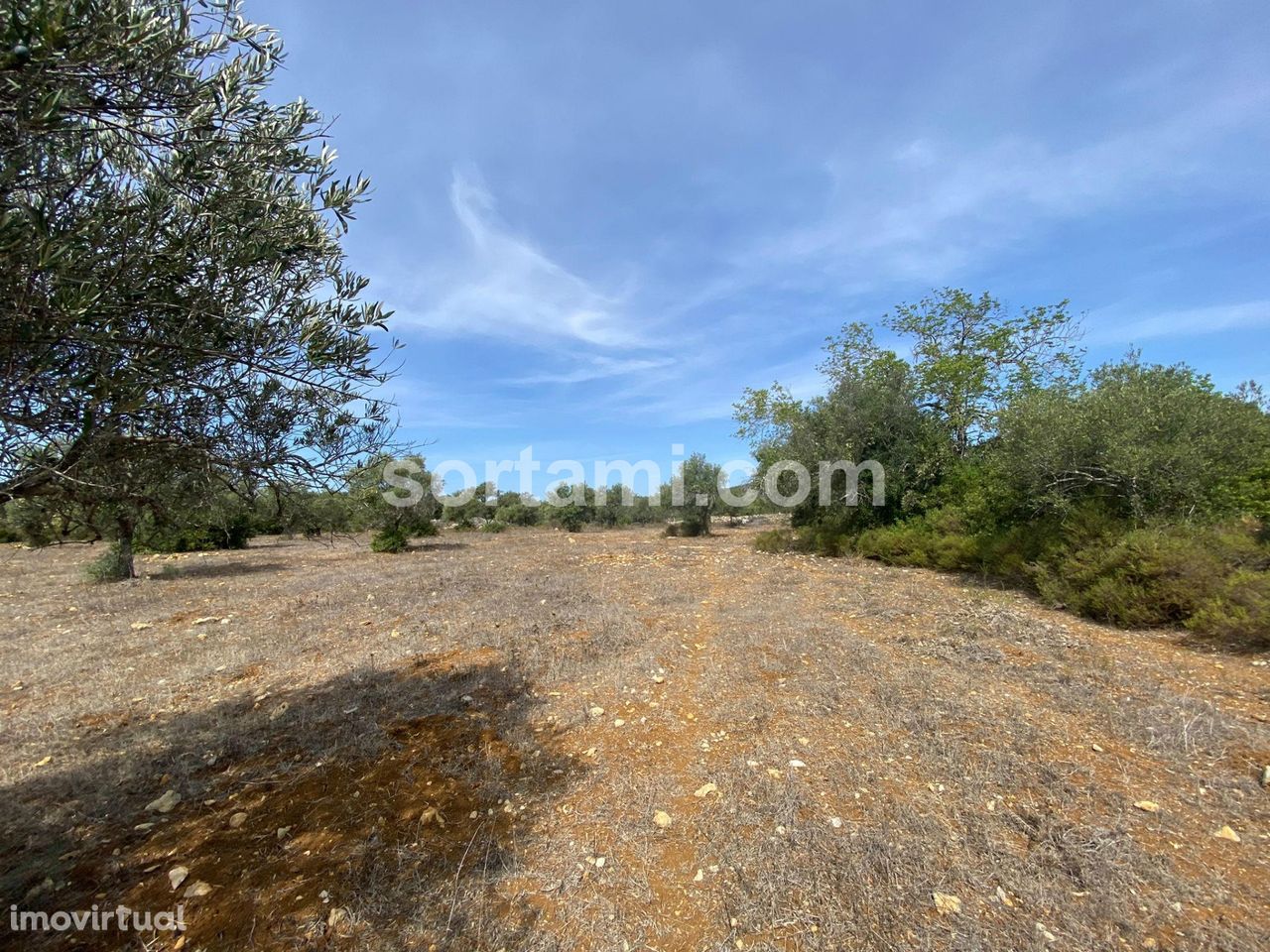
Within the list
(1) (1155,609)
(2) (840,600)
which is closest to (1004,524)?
(1) (1155,609)

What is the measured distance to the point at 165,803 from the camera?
141 inches

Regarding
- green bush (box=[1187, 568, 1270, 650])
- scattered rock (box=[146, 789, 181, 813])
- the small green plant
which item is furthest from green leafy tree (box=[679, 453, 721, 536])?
scattered rock (box=[146, 789, 181, 813])

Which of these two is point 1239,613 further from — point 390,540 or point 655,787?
point 390,540

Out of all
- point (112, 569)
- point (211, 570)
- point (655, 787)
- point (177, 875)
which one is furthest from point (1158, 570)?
point (112, 569)

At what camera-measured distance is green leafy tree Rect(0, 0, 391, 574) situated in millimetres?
2055

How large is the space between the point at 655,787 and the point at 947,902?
183cm

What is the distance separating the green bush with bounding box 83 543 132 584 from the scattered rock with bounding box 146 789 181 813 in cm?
1448

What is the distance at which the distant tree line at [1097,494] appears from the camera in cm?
696

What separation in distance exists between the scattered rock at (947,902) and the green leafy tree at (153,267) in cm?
441

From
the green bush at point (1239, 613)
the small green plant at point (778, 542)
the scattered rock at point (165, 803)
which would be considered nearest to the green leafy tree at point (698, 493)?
the small green plant at point (778, 542)

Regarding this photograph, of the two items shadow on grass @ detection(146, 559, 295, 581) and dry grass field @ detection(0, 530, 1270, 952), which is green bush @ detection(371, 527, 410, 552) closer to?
shadow on grass @ detection(146, 559, 295, 581)

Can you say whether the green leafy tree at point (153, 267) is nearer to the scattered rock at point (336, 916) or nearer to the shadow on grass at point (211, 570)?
the scattered rock at point (336, 916)

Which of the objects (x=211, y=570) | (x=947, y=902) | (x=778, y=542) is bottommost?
(x=947, y=902)

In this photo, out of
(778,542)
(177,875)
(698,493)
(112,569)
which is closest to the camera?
(177,875)
